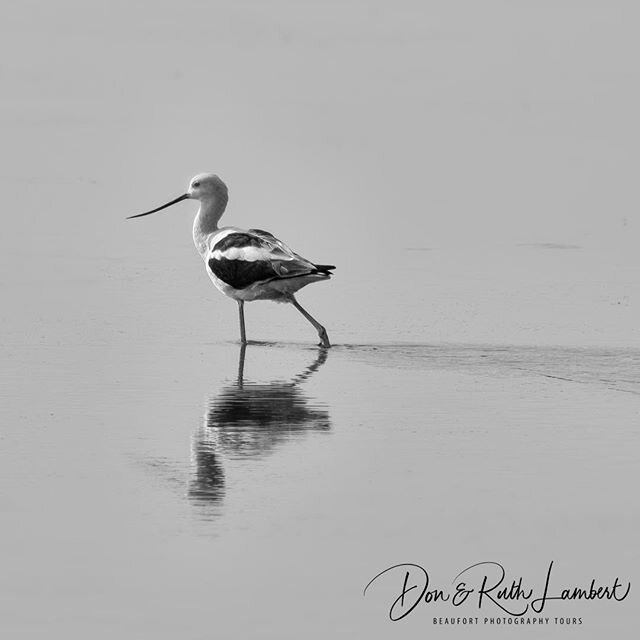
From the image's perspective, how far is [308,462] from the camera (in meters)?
9.55

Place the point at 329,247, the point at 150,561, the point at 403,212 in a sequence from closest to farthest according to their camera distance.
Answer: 1. the point at 150,561
2. the point at 329,247
3. the point at 403,212

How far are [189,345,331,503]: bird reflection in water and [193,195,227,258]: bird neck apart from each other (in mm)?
3444

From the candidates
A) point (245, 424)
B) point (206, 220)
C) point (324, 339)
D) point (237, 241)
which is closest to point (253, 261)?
point (237, 241)

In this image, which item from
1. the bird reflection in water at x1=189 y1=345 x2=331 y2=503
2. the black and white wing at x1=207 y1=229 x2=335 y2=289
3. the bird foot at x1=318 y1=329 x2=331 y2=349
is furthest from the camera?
the black and white wing at x1=207 y1=229 x2=335 y2=289

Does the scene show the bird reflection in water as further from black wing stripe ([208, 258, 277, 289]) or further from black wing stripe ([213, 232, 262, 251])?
black wing stripe ([213, 232, 262, 251])

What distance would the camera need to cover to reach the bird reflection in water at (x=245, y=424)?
9188mm

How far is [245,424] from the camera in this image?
34.7 feet

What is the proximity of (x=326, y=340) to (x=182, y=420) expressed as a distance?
3.51 m

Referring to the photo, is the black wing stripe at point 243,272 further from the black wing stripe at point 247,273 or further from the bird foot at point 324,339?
the bird foot at point 324,339

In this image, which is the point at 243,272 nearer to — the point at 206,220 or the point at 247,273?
the point at 247,273

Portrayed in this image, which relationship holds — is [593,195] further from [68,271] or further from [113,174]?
[68,271]

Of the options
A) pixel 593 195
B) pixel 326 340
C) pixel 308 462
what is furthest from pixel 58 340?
pixel 593 195

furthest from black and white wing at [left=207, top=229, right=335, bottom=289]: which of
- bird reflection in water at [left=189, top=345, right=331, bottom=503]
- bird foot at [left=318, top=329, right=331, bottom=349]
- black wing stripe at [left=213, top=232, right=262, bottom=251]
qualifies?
bird reflection in water at [left=189, top=345, right=331, bottom=503]

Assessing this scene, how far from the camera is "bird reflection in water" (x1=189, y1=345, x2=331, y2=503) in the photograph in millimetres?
9188
